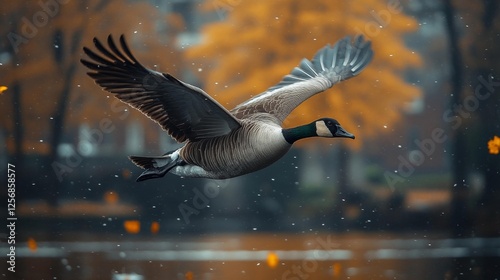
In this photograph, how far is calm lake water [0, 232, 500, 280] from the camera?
1046 centimetres

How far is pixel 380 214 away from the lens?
14.5 m

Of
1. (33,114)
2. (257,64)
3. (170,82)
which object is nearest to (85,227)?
(33,114)

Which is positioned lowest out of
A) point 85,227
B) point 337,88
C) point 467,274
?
point 467,274

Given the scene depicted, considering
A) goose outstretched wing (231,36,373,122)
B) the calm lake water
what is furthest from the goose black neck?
the calm lake water

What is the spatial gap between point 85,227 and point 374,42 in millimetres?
5119

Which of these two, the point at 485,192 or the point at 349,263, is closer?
the point at 349,263

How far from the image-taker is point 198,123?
5527 mm

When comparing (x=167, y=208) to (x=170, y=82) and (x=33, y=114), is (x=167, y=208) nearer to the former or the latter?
(x=33, y=114)

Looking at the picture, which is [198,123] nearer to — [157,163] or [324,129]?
[157,163]

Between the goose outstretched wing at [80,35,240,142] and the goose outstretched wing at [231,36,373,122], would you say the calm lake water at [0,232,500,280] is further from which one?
the goose outstretched wing at [80,35,240,142]

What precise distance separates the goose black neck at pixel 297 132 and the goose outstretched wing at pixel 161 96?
1.04 feet

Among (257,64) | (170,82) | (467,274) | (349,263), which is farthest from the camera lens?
(257,64)

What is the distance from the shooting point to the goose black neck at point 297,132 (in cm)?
523

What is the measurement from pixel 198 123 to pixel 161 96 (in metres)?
0.29
